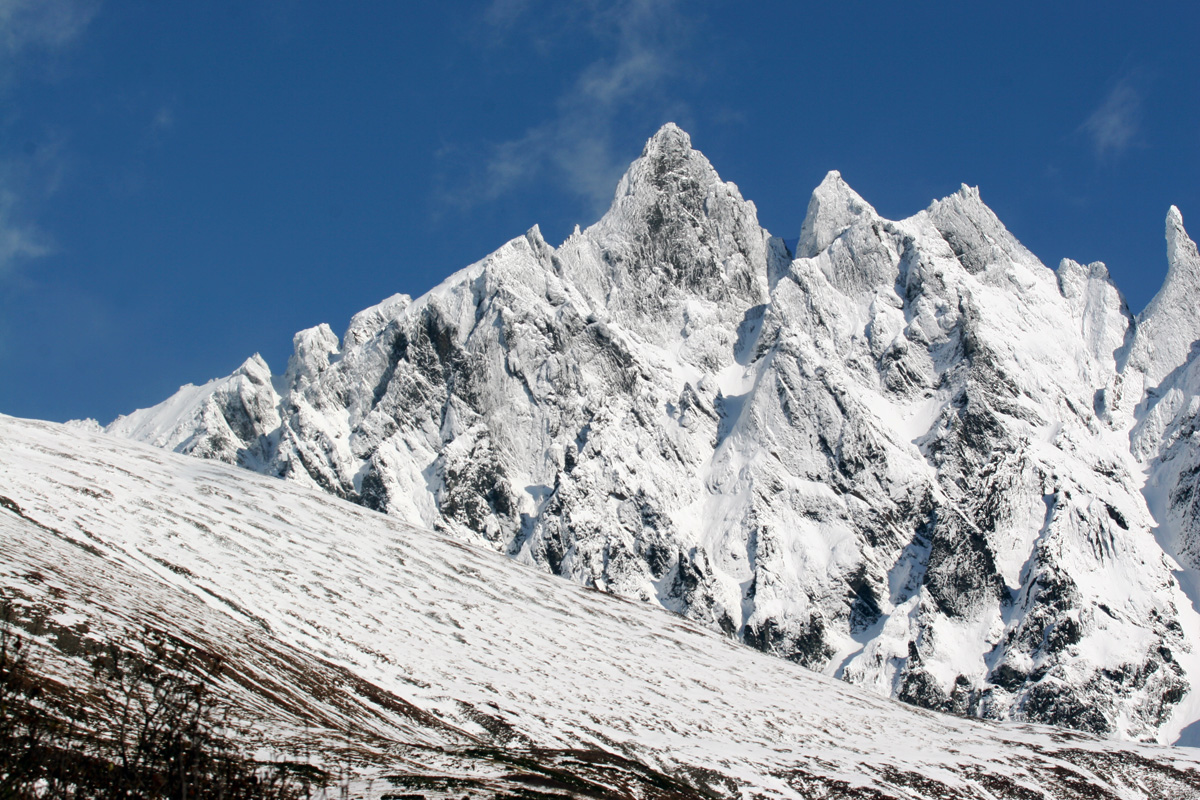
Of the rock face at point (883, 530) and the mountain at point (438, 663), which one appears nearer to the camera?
the mountain at point (438, 663)

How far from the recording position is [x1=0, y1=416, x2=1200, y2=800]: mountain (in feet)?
121

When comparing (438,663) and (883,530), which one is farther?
(883,530)

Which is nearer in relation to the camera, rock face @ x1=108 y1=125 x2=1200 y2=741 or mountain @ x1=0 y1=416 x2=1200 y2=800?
mountain @ x1=0 y1=416 x2=1200 y2=800

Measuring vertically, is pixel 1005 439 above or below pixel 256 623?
above

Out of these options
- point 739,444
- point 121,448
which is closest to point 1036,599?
point 739,444

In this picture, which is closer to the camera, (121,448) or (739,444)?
(121,448)

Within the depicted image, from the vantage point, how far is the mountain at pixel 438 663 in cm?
3694

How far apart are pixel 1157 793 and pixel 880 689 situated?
78271 millimetres

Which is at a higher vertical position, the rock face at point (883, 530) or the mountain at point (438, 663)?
the rock face at point (883, 530)

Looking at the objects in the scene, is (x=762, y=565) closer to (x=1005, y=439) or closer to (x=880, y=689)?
(x=880, y=689)

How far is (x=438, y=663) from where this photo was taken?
64.2 meters

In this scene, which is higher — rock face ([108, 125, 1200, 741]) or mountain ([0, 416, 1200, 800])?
rock face ([108, 125, 1200, 741])

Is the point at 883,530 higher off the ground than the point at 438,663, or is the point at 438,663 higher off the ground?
the point at 883,530

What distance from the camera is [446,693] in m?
57.9
